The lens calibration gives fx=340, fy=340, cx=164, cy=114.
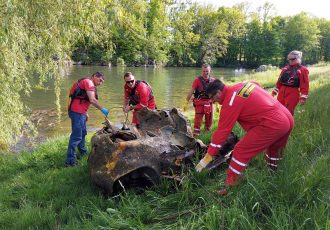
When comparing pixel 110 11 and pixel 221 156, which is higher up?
pixel 110 11

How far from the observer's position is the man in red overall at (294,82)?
271 inches

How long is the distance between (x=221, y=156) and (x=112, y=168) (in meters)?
1.71

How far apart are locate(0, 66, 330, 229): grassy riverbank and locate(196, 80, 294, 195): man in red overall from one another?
28cm

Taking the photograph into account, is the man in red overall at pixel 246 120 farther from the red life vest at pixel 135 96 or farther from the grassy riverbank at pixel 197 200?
the red life vest at pixel 135 96

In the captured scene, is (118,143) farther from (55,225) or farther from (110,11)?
(110,11)

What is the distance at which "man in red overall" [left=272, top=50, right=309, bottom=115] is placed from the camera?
6.88 metres

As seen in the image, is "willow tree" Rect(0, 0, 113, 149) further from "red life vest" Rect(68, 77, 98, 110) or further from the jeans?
the jeans

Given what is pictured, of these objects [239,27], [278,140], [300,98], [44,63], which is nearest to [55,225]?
[278,140]

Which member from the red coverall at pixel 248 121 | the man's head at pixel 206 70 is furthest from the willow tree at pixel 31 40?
the red coverall at pixel 248 121

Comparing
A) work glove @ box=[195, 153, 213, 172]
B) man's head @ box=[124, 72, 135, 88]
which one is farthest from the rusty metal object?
man's head @ box=[124, 72, 135, 88]

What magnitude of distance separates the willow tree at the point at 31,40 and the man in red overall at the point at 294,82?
400 centimetres

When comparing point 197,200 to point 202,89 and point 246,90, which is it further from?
point 202,89

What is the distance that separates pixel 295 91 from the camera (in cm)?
705

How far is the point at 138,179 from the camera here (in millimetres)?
4750
